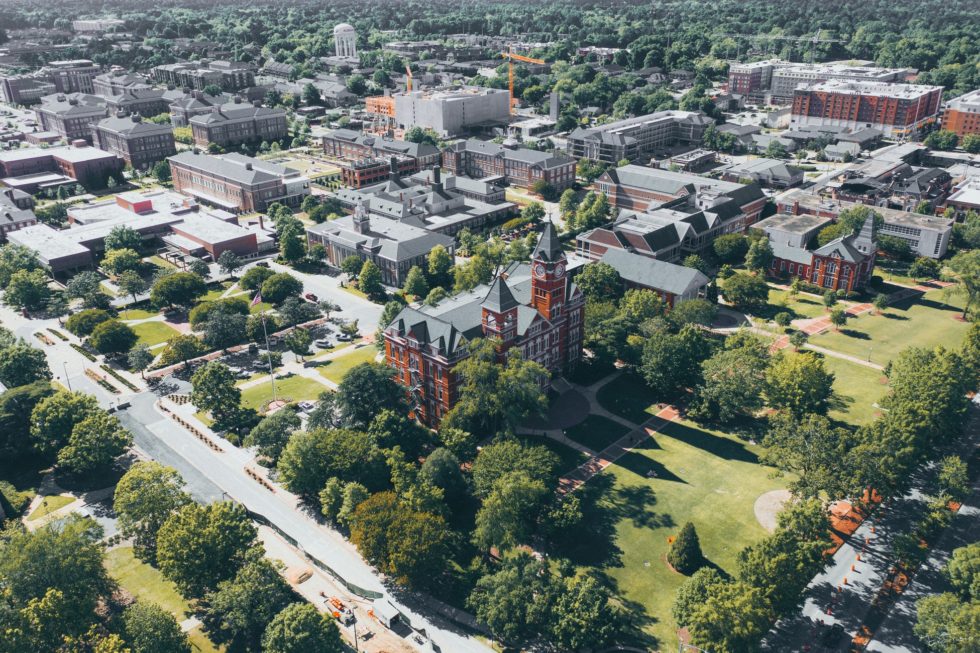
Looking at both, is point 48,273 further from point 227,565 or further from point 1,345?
point 227,565

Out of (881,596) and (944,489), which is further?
(944,489)

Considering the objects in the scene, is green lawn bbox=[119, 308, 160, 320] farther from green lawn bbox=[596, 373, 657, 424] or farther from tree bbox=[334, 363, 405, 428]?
green lawn bbox=[596, 373, 657, 424]

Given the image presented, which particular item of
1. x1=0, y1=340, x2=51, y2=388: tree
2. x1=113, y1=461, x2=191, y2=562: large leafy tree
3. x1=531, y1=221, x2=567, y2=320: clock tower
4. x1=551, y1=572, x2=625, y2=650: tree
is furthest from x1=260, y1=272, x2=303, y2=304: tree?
x1=551, y1=572, x2=625, y2=650: tree

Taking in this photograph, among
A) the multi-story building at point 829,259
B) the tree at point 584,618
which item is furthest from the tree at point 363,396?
the multi-story building at point 829,259

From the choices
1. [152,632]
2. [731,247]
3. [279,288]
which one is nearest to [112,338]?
[279,288]

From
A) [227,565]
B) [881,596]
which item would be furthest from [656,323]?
[227,565]

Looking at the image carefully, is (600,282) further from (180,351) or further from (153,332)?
(153,332)
